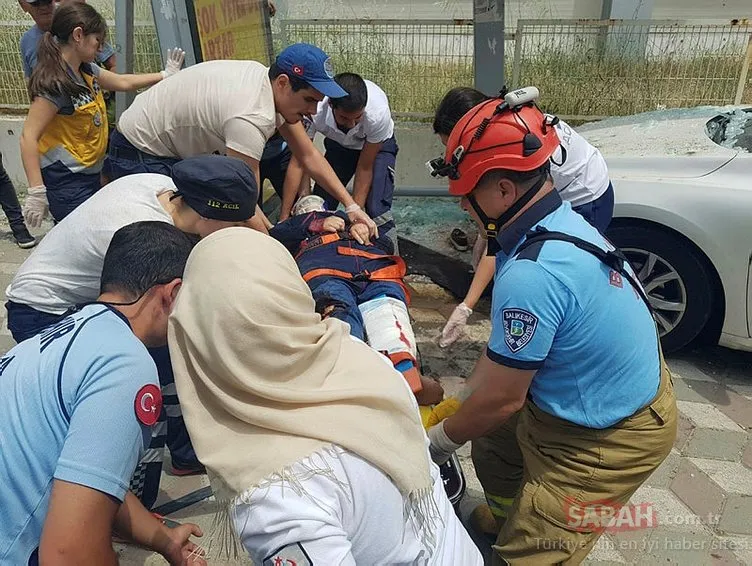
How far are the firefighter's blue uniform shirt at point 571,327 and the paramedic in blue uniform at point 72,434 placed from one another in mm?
951

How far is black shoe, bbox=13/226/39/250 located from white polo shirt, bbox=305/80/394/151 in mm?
2597

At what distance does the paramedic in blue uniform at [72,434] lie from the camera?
4.00ft

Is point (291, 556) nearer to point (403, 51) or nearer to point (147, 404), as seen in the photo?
point (147, 404)

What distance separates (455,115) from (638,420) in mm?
1652

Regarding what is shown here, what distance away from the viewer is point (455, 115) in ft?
9.41

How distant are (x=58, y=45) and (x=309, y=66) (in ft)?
4.72

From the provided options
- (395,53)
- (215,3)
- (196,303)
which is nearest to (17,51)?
(215,3)

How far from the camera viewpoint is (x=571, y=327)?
1.68 m

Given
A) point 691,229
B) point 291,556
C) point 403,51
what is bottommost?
point 691,229

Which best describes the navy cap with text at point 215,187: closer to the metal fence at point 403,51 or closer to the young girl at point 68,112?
the young girl at point 68,112

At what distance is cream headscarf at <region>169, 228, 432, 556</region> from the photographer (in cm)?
112

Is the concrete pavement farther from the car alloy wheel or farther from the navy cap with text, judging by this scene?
the navy cap with text

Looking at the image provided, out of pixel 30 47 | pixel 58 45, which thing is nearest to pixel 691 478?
pixel 58 45

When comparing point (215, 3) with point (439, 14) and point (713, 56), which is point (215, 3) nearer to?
point (713, 56)
